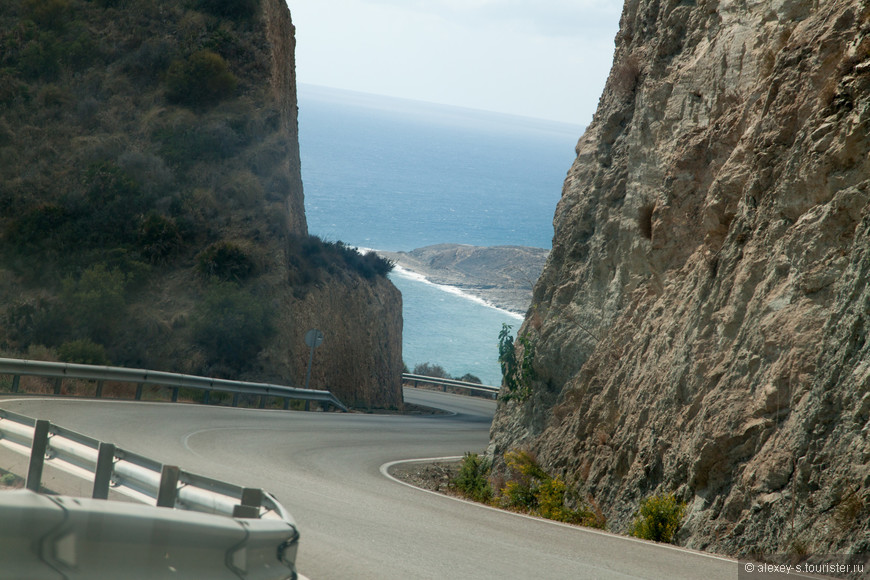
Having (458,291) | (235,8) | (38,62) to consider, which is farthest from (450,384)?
(458,291)

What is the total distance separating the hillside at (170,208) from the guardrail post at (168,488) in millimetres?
18167

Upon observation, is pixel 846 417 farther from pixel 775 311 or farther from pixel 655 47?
pixel 655 47

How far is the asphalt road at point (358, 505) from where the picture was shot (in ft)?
22.7

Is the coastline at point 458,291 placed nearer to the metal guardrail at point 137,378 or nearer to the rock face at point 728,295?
the metal guardrail at point 137,378

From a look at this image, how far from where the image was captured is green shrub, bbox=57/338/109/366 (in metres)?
22.6

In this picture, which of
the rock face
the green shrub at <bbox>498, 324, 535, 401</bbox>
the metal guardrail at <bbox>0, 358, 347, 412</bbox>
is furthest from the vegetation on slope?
the rock face

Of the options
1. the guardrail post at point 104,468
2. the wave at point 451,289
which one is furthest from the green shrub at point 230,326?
the wave at point 451,289

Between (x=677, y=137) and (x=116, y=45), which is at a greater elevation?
(x=116, y=45)

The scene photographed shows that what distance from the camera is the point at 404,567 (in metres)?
6.56

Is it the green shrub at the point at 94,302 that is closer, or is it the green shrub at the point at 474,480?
the green shrub at the point at 474,480

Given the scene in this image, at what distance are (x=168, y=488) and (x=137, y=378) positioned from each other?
1471 centimetres

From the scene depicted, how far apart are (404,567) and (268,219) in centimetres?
2580

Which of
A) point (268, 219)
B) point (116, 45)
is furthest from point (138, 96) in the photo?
point (268, 219)

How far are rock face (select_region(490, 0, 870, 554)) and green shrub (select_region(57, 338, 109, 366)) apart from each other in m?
13.4
